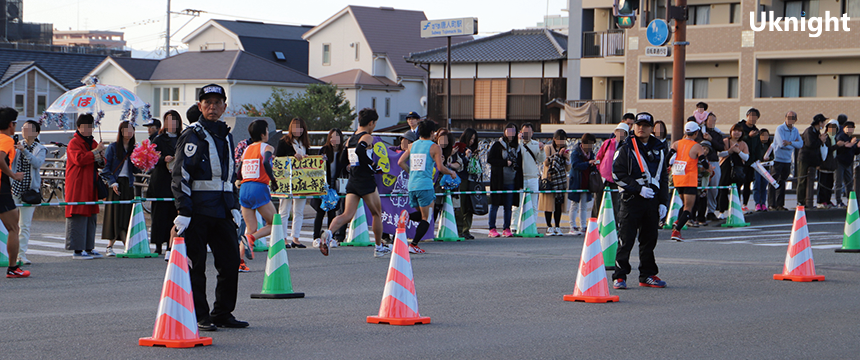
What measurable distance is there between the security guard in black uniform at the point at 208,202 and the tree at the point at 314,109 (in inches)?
2011

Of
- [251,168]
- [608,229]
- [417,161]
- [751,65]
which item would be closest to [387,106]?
[751,65]

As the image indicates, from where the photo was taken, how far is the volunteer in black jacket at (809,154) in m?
→ 21.4

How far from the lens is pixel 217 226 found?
7.74m

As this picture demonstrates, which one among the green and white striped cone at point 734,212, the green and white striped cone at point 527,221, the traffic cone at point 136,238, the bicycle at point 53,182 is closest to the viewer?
the traffic cone at point 136,238

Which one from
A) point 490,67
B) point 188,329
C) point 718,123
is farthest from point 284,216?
point 490,67

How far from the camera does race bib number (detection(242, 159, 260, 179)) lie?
40.3ft

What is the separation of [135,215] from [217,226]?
6372 millimetres

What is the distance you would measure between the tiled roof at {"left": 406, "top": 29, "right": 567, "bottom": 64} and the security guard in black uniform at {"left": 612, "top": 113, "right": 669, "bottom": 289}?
131 feet

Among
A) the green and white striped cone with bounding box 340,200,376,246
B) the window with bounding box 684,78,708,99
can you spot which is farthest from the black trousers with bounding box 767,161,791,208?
the window with bounding box 684,78,708,99

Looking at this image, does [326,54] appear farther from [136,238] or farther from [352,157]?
[352,157]

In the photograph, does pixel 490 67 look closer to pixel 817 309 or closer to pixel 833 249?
pixel 833 249

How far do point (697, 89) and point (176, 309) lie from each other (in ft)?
119
